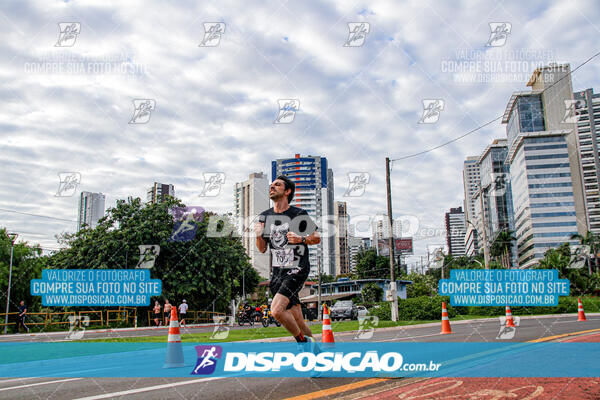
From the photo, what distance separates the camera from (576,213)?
12438 centimetres

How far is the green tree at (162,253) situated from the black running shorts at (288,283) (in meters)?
27.3

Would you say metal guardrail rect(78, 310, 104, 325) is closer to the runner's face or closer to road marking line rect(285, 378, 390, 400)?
the runner's face

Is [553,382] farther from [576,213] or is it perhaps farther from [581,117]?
[581,117]

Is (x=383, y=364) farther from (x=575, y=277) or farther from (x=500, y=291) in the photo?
(x=575, y=277)

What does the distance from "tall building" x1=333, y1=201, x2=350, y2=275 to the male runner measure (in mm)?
134967

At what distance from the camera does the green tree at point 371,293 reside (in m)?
56.5

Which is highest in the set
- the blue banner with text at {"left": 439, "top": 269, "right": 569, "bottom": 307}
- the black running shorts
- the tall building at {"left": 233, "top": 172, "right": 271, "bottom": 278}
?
the tall building at {"left": 233, "top": 172, "right": 271, "bottom": 278}

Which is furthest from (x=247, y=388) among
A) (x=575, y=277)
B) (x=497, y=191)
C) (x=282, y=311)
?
(x=497, y=191)

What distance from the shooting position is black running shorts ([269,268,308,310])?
4.32 m

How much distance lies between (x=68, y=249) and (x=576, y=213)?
131m

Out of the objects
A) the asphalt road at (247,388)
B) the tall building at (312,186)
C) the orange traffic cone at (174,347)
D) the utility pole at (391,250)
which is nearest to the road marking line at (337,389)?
the asphalt road at (247,388)

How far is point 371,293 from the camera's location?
56844mm

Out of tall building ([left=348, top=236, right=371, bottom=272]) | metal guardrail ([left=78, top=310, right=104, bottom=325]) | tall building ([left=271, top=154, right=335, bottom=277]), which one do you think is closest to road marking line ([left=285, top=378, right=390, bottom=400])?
metal guardrail ([left=78, top=310, right=104, bottom=325])

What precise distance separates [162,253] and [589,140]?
18258 cm
